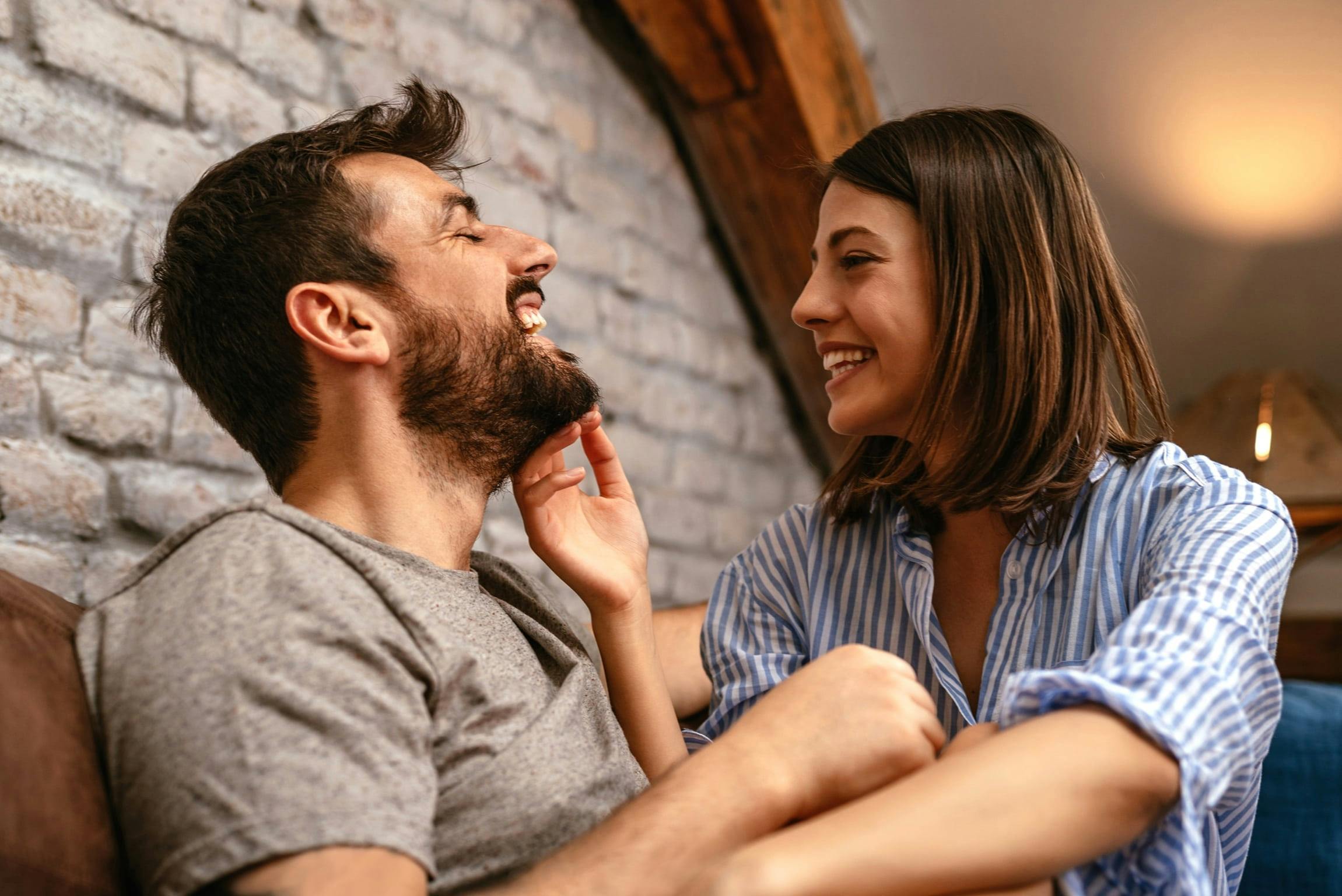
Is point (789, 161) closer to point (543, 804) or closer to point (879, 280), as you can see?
point (879, 280)

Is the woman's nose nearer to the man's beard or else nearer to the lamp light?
the man's beard

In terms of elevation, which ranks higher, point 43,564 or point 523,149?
point 523,149

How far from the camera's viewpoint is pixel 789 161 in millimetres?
2887

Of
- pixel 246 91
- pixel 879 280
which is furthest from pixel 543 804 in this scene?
pixel 246 91

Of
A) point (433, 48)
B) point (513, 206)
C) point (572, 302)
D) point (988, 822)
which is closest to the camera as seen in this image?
point (988, 822)

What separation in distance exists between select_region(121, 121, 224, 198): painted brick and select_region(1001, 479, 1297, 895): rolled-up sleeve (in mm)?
1421

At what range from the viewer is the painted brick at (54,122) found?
4.96 ft

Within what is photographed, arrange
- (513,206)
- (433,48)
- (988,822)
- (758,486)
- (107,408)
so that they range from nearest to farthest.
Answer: (988,822)
(107,408)
(433,48)
(513,206)
(758,486)

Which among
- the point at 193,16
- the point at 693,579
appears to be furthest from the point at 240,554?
the point at 693,579

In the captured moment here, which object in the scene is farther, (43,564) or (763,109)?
(763,109)

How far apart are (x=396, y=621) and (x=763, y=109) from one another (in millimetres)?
2137

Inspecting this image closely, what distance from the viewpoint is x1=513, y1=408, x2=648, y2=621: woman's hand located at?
146 cm

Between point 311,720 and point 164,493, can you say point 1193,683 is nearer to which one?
point 311,720

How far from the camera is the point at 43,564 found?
4.82 ft
